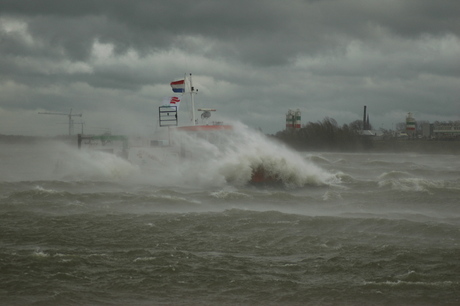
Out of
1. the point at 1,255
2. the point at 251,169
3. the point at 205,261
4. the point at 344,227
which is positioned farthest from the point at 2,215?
the point at 251,169

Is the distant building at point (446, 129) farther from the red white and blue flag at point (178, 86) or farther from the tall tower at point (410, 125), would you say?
the red white and blue flag at point (178, 86)

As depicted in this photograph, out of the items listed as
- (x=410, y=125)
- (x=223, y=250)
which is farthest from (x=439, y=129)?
(x=223, y=250)

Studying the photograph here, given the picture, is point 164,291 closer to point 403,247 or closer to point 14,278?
point 14,278

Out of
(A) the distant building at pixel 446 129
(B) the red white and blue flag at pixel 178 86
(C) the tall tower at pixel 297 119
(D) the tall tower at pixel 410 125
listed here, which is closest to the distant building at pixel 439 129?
(A) the distant building at pixel 446 129

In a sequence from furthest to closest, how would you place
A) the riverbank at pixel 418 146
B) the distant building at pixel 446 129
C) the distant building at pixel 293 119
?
1. the distant building at pixel 446 129
2. the distant building at pixel 293 119
3. the riverbank at pixel 418 146

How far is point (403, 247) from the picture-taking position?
11.0 m

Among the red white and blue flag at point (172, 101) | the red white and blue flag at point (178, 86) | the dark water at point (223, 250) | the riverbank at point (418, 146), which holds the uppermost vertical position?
the red white and blue flag at point (178, 86)

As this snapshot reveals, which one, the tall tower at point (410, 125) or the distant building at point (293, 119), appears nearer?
the distant building at point (293, 119)

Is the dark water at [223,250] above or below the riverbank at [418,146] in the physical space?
below

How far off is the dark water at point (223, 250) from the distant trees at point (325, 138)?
257 ft

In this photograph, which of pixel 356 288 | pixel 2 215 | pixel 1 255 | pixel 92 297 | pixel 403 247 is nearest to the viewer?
pixel 92 297

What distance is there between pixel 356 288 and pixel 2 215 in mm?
9951

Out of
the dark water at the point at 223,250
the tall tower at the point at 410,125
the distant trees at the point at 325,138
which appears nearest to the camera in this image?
the dark water at the point at 223,250

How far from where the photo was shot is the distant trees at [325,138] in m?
96.9
